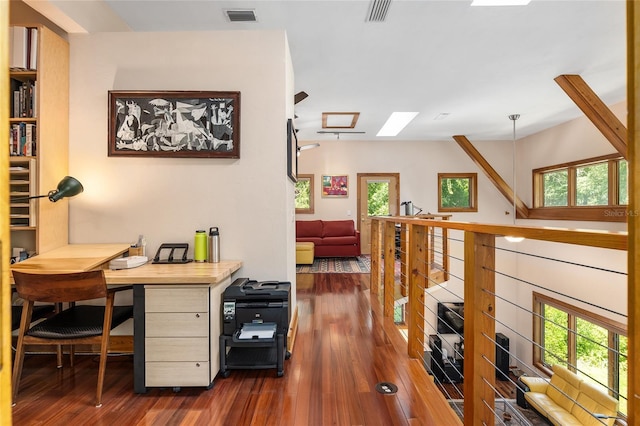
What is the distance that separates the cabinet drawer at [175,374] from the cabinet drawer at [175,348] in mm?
36

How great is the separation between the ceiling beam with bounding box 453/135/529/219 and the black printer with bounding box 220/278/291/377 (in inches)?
271

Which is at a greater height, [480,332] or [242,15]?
[242,15]

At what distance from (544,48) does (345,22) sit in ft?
7.79

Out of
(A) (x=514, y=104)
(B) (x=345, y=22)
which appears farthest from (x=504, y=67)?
(B) (x=345, y=22)

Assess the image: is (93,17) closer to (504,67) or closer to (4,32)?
(4,32)

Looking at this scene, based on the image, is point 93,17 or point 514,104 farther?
point 514,104

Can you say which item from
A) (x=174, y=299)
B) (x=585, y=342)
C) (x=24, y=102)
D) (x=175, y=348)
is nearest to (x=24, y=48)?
(x=24, y=102)

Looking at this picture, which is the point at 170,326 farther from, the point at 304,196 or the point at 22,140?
the point at 304,196

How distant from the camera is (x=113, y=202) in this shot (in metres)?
2.49

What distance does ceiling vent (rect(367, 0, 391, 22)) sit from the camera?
106 inches

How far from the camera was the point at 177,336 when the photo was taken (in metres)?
1.92

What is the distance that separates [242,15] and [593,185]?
262 inches

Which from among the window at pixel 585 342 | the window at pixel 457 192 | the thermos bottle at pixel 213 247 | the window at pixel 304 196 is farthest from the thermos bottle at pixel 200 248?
the window at pixel 457 192

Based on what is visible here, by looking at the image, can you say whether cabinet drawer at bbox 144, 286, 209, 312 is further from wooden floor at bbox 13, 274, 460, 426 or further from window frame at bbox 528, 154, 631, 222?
window frame at bbox 528, 154, 631, 222
